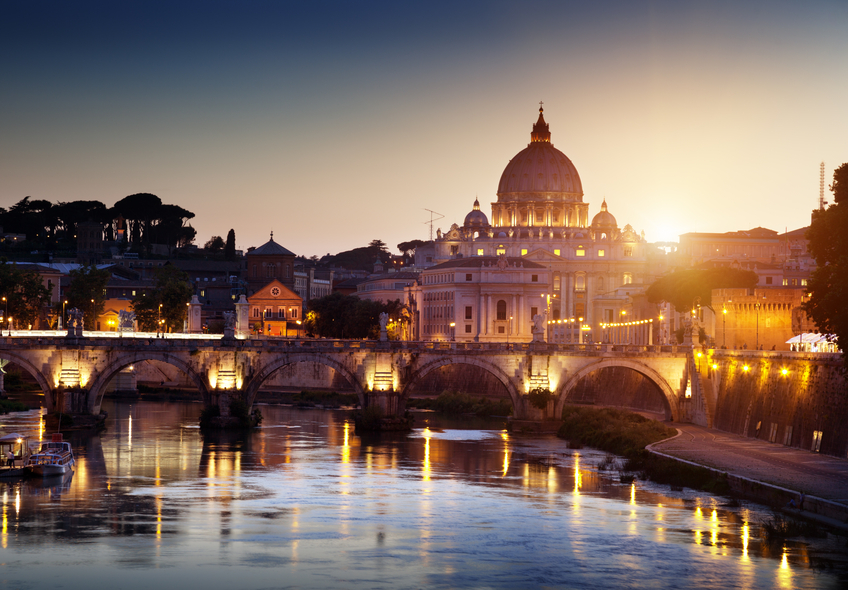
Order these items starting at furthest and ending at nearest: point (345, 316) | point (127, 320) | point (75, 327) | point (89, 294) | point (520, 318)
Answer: point (520, 318)
point (345, 316)
point (89, 294)
point (127, 320)
point (75, 327)

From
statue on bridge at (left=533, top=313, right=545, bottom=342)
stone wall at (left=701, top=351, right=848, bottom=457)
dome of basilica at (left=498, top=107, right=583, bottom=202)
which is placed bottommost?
stone wall at (left=701, top=351, right=848, bottom=457)

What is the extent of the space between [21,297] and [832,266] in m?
65.6

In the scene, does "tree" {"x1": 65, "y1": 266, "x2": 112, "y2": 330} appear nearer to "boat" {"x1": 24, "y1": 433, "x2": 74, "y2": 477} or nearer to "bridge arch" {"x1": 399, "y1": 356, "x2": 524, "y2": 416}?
"bridge arch" {"x1": 399, "y1": 356, "x2": 524, "y2": 416}

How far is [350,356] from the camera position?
6725 cm

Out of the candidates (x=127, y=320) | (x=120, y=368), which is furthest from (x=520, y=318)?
(x=120, y=368)

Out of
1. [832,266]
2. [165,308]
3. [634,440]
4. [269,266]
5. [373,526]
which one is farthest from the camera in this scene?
[269,266]

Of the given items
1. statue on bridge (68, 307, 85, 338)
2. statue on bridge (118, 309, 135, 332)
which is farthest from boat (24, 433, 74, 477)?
statue on bridge (118, 309, 135, 332)

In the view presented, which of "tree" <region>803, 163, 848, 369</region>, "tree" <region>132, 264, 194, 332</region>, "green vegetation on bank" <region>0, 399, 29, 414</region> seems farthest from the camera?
"tree" <region>132, 264, 194, 332</region>

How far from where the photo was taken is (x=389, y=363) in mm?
66938

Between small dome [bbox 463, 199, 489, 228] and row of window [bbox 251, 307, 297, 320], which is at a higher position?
small dome [bbox 463, 199, 489, 228]

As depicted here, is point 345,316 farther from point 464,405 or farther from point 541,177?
point 541,177

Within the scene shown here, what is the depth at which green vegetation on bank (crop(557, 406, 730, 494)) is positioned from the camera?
44719mm

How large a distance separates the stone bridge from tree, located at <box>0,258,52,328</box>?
26960 mm

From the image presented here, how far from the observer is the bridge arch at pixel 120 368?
65.4 m
